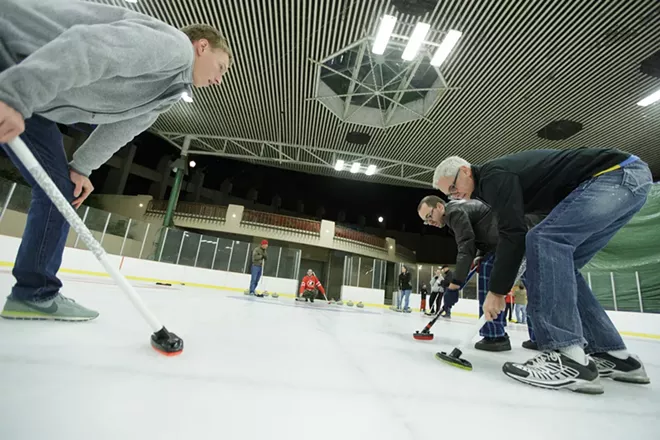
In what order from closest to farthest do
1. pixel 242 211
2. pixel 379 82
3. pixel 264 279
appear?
pixel 379 82 → pixel 264 279 → pixel 242 211

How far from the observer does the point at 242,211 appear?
18.0m

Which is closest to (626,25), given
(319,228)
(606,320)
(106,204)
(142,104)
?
(606,320)

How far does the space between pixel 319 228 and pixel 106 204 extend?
43.2ft

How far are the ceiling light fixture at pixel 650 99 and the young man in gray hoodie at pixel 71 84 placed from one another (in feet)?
31.5

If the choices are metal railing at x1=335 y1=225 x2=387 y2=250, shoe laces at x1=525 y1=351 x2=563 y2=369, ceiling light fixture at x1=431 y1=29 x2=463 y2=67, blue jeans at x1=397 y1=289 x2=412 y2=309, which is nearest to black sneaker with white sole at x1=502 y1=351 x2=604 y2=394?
shoe laces at x1=525 y1=351 x2=563 y2=369

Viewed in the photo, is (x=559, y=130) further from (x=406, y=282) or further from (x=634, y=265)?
(x=406, y=282)

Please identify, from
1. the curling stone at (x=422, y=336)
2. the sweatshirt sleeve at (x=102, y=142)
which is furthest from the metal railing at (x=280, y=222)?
the sweatshirt sleeve at (x=102, y=142)

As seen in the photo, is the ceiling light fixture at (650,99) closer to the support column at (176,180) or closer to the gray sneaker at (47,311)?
the gray sneaker at (47,311)

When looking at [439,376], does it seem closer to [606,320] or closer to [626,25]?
[606,320]

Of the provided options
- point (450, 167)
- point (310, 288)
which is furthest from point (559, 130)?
point (450, 167)

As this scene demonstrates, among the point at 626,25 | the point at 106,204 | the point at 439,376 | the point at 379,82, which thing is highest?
the point at 379,82

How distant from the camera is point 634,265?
7129mm

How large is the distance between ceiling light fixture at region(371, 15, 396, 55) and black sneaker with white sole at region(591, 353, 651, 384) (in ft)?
18.4

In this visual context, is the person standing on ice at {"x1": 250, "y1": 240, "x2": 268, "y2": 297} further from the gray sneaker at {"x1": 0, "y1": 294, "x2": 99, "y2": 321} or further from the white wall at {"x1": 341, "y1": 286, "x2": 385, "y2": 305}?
the gray sneaker at {"x1": 0, "y1": 294, "x2": 99, "y2": 321}
